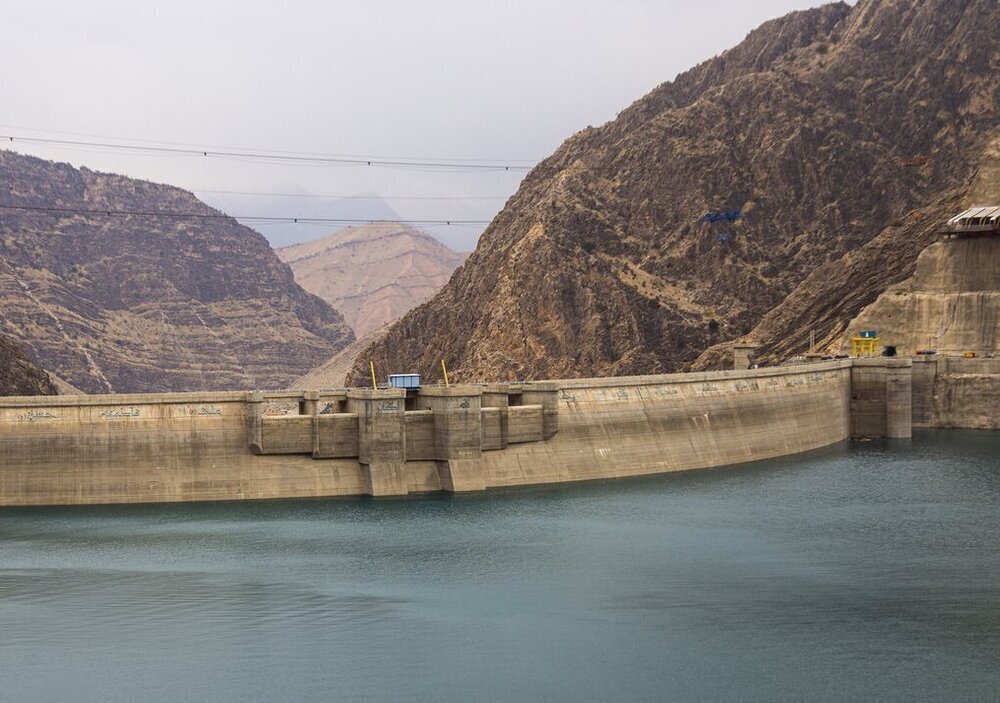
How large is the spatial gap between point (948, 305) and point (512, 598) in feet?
231

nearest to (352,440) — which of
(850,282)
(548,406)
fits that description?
(548,406)

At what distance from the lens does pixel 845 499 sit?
6450 centimetres

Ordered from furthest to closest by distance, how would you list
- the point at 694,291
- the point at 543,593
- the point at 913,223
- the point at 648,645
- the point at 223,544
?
the point at 694,291 → the point at 913,223 → the point at 223,544 → the point at 543,593 → the point at 648,645

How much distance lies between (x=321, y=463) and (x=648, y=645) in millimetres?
28082

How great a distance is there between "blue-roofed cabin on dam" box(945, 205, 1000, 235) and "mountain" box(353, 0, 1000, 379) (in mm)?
26829

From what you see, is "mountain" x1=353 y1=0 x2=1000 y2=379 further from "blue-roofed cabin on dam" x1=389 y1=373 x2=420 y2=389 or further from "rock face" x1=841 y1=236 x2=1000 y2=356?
"blue-roofed cabin on dam" x1=389 y1=373 x2=420 y2=389

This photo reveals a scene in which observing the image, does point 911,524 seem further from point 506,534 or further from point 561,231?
point 561,231

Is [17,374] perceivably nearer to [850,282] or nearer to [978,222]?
[850,282]

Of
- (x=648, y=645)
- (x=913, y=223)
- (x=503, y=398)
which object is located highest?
(x=913, y=223)

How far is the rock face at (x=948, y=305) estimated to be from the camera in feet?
330

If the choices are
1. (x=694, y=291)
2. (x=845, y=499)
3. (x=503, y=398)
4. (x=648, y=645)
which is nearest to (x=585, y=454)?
(x=503, y=398)

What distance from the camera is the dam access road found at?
193ft

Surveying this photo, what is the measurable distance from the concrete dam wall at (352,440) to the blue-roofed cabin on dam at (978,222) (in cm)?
3842

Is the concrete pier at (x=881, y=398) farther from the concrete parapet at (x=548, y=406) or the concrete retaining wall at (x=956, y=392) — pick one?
the concrete parapet at (x=548, y=406)
